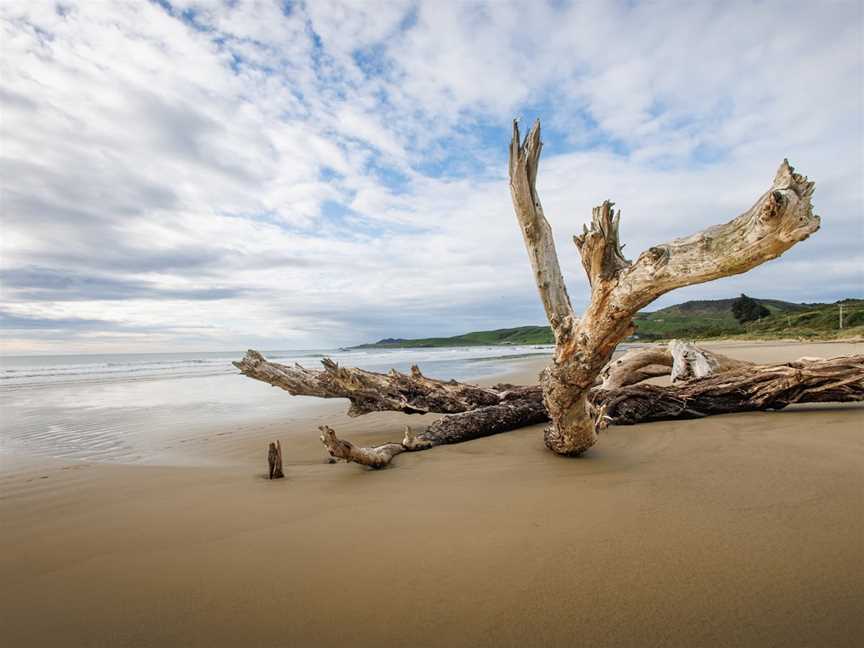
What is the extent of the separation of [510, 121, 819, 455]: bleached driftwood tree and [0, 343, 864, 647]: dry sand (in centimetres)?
75

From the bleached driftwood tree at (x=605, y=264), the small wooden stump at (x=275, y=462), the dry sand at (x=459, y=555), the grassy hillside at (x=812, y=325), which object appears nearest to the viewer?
the dry sand at (x=459, y=555)

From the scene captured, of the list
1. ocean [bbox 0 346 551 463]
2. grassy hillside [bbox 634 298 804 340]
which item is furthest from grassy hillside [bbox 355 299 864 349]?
ocean [bbox 0 346 551 463]

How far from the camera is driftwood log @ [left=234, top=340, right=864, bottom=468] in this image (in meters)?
6.41

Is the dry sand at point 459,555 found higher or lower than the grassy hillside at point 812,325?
lower

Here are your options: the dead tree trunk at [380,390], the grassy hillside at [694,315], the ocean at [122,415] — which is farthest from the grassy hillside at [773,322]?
the ocean at [122,415]

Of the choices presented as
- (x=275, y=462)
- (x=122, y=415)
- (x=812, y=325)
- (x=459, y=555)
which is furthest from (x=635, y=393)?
(x=812, y=325)

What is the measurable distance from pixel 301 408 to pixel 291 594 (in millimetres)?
8923

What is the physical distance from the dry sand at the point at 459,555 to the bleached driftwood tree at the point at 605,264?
75cm

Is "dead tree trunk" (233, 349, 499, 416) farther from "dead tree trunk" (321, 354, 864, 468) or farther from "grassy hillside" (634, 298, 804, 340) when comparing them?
"grassy hillside" (634, 298, 804, 340)

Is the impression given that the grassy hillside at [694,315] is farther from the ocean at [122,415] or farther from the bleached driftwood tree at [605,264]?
the bleached driftwood tree at [605,264]

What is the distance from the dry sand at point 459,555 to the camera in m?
1.98

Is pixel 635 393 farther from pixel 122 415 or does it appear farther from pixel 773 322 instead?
pixel 773 322

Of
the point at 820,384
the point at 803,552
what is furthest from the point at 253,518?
the point at 820,384

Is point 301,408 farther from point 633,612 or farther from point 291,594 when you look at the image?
point 633,612
